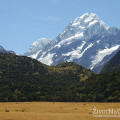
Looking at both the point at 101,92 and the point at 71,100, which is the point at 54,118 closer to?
the point at 71,100

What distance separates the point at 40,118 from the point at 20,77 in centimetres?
15792

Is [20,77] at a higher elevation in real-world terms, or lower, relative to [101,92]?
higher

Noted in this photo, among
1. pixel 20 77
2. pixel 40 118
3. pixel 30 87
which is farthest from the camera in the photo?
pixel 20 77

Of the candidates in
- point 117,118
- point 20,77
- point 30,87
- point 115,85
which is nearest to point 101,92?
point 115,85

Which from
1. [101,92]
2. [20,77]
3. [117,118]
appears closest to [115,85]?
[101,92]

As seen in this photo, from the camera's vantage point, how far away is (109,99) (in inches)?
3514

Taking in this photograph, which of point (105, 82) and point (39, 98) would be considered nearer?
point (39, 98)

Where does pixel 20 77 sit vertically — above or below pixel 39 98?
above

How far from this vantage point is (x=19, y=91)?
114125 millimetres

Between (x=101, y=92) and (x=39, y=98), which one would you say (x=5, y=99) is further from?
(x=101, y=92)

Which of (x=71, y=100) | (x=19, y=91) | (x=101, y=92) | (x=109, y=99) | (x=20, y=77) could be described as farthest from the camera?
(x=20, y=77)

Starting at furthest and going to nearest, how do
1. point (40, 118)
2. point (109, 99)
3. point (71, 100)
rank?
point (71, 100), point (109, 99), point (40, 118)

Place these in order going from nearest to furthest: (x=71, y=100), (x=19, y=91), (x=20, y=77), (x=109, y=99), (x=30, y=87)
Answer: (x=109, y=99)
(x=71, y=100)
(x=19, y=91)
(x=30, y=87)
(x=20, y=77)

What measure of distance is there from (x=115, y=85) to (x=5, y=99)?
4176cm
